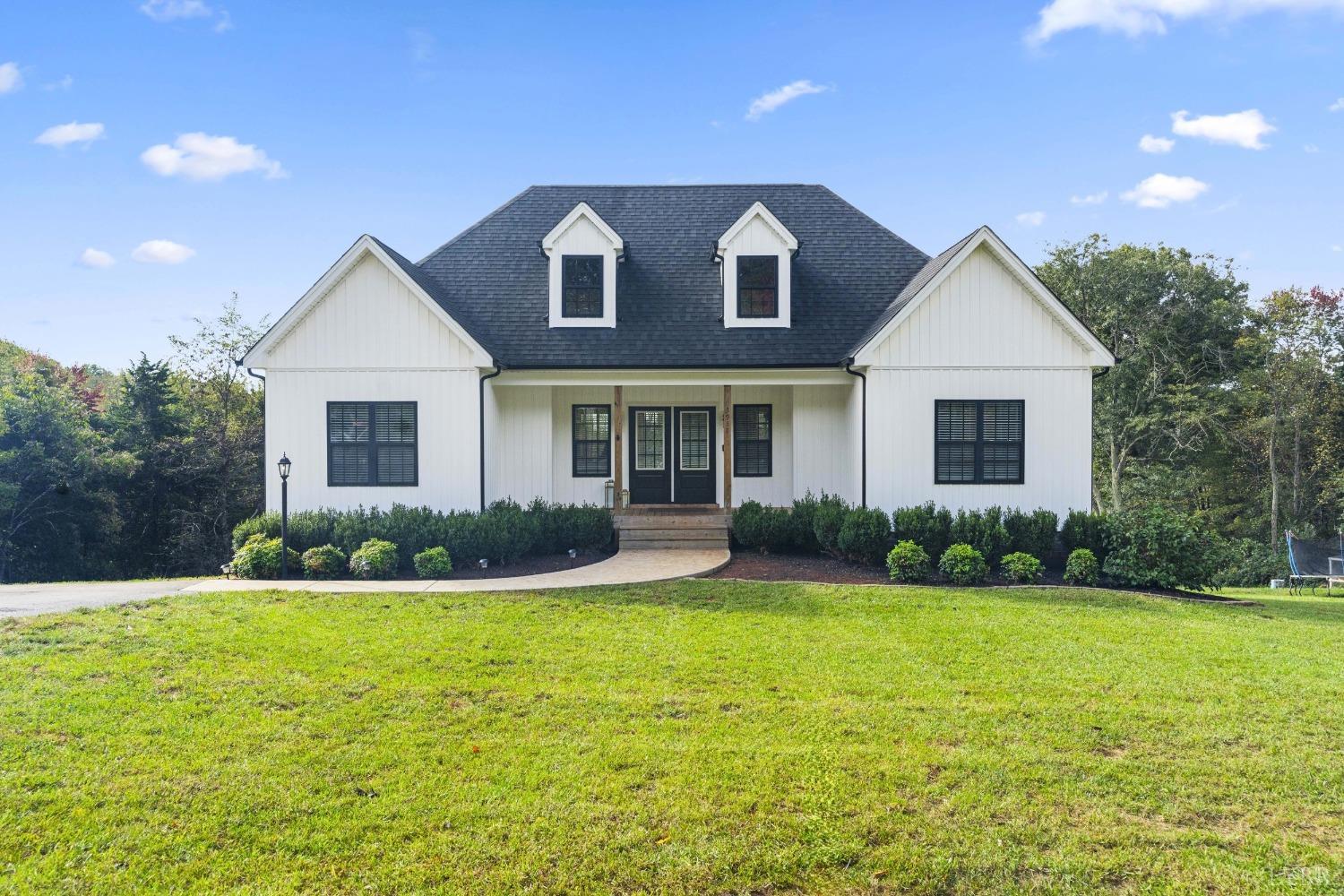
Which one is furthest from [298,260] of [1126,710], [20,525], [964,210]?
[1126,710]

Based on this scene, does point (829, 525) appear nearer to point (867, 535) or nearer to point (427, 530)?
→ point (867, 535)

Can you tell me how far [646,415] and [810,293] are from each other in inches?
175

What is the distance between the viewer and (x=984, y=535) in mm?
12258

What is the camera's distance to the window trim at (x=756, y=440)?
51.9 ft

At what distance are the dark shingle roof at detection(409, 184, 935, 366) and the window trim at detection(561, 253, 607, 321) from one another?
0.35 meters

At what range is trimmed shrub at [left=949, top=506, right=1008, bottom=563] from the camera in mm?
12242

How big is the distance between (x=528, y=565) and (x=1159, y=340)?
27.5m

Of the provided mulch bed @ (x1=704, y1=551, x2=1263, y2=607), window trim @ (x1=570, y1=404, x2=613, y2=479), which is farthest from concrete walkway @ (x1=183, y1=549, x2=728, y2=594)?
Answer: window trim @ (x1=570, y1=404, x2=613, y2=479)

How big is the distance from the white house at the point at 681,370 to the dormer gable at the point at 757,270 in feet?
0.13

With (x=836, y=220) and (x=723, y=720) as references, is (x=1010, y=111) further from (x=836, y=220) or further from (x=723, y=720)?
(x=723, y=720)

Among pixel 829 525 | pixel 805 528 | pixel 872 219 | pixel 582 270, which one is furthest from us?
pixel 872 219

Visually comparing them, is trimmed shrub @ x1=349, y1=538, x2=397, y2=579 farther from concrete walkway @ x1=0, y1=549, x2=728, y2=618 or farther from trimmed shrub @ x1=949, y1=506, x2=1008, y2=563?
trimmed shrub @ x1=949, y1=506, x2=1008, y2=563

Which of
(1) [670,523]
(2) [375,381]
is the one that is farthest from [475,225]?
(1) [670,523]

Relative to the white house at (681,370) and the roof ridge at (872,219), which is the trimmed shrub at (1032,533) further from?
the roof ridge at (872,219)
